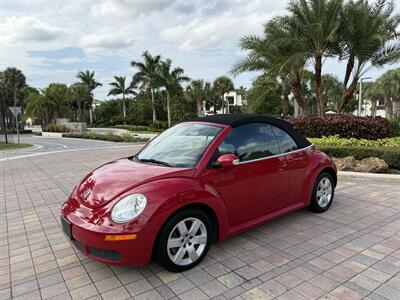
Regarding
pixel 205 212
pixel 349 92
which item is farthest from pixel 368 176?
pixel 349 92

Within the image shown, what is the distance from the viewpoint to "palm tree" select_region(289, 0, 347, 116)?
1089cm

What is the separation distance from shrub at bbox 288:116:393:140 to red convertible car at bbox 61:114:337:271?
622 cm

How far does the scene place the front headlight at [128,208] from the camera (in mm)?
2637

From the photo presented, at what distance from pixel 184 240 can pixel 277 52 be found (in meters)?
10.6

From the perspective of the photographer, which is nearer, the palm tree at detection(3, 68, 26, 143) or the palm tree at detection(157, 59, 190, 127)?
the palm tree at detection(157, 59, 190, 127)

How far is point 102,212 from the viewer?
272cm

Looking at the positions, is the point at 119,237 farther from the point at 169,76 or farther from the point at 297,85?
the point at 169,76

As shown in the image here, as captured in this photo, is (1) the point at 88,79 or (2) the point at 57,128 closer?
(2) the point at 57,128

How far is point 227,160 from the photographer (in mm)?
3055

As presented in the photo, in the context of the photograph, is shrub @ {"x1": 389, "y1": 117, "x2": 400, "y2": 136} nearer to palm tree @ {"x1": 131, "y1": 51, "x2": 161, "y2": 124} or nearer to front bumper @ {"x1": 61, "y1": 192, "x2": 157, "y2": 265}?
front bumper @ {"x1": 61, "y1": 192, "x2": 157, "y2": 265}

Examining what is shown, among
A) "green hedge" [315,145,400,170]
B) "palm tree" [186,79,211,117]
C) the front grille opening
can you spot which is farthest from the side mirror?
"palm tree" [186,79,211,117]

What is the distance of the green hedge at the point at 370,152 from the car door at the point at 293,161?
4.00 metres

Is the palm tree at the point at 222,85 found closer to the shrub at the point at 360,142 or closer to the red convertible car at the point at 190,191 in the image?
the shrub at the point at 360,142

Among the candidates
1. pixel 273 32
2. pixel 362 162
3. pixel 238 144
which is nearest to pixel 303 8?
pixel 273 32
